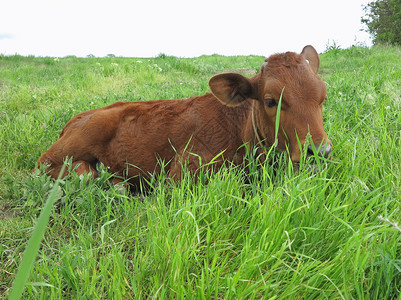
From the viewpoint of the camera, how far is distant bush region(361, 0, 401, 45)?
830 inches

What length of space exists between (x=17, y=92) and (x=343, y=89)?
6746mm

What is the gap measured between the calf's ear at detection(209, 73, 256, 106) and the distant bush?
22.1m

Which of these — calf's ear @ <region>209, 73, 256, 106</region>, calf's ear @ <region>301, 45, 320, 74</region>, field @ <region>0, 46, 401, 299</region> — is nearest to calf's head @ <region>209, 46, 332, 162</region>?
calf's ear @ <region>209, 73, 256, 106</region>

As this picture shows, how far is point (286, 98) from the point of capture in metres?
2.54

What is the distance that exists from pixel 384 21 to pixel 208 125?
25949 mm

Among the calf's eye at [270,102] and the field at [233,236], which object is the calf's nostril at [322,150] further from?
the calf's eye at [270,102]

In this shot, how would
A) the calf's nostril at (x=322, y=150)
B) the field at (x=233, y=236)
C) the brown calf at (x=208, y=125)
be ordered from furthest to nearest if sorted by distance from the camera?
the brown calf at (x=208, y=125) < the calf's nostril at (x=322, y=150) < the field at (x=233, y=236)

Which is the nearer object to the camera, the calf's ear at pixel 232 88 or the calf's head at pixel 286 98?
the calf's head at pixel 286 98

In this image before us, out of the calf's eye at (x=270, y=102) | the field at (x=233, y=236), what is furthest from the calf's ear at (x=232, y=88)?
the field at (x=233, y=236)

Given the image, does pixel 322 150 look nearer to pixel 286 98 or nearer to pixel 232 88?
pixel 286 98

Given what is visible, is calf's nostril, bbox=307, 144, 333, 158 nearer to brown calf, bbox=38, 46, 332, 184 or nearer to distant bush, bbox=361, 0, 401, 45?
brown calf, bbox=38, 46, 332, 184

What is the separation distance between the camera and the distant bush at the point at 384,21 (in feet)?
69.2

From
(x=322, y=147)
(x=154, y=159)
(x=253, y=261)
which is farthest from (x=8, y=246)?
(x=322, y=147)

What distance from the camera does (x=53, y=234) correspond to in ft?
8.02
